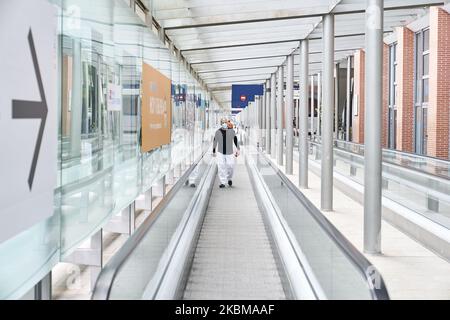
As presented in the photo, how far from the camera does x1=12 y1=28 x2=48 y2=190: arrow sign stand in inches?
154

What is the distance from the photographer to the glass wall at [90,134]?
4.64 m

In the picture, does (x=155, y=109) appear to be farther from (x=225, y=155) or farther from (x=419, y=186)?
(x=225, y=155)

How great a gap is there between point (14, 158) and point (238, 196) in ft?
34.8

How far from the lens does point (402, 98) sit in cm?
1952

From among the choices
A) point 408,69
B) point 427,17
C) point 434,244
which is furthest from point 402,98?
point 434,244

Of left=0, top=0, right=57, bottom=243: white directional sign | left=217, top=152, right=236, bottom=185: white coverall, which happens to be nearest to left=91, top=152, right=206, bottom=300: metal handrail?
left=0, top=0, right=57, bottom=243: white directional sign

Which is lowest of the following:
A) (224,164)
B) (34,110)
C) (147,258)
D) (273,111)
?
(147,258)

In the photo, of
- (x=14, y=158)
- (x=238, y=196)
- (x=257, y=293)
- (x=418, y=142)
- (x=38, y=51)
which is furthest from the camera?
(x=418, y=142)

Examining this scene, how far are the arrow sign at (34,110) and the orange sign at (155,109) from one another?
15.8 feet

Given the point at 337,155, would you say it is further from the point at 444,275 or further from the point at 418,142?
the point at 444,275

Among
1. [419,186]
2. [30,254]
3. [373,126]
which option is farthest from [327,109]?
[30,254]

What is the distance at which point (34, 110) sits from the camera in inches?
165

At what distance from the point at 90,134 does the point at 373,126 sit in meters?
3.72

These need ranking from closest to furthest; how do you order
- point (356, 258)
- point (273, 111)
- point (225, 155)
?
point (356, 258) → point (225, 155) → point (273, 111)
